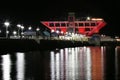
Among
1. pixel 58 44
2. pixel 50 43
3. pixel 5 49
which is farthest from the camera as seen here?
pixel 58 44

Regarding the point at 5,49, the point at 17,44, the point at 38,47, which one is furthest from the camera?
the point at 38,47

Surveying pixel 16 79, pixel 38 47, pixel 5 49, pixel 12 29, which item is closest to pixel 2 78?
pixel 16 79

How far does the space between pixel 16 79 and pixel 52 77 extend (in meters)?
2.35

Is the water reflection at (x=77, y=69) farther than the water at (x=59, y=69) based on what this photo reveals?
Yes

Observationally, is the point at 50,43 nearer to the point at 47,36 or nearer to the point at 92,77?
the point at 47,36

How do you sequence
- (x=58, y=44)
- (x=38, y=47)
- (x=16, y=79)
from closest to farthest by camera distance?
1. (x=16, y=79)
2. (x=38, y=47)
3. (x=58, y=44)

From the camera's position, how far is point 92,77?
2603cm

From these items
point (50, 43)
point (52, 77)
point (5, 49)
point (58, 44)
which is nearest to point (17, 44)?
point (5, 49)

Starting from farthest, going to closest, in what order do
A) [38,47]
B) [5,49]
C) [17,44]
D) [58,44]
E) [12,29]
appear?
[12,29] < [58,44] < [38,47] < [17,44] < [5,49]

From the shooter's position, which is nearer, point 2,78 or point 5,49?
point 2,78

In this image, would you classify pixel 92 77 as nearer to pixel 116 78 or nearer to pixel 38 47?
pixel 116 78

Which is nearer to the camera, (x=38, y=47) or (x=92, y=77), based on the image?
(x=92, y=77)

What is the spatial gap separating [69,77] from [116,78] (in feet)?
9.49

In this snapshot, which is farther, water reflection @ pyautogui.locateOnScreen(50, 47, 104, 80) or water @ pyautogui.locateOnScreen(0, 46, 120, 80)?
water reflection @ pyautogui.locateOnScreen(50, 47, 104, 80)
